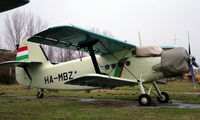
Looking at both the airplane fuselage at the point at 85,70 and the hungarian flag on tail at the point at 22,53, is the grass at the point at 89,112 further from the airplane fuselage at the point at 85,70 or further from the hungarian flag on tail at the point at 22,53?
the hungarian flag on tail at the point at 22,53

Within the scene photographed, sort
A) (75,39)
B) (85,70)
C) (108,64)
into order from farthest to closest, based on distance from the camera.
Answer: (85,70) < (108,64) < (75,39)

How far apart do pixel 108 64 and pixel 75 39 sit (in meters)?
1.96

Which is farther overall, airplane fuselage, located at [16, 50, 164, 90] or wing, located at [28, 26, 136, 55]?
airplane fuselage, located at [16, 50, 164, 90]

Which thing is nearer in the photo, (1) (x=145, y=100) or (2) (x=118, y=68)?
(1) (x=145, y=100)

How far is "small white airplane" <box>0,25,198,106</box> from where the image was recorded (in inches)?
360

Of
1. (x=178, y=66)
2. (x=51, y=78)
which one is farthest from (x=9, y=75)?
(x=178, y=66)

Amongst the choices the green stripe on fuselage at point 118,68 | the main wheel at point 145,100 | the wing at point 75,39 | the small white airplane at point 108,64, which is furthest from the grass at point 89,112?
the wing at point 75,39

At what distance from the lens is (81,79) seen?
901cm

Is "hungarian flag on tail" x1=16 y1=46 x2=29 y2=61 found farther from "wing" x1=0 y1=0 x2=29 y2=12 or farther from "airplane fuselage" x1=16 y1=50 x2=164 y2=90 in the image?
"wing" x1=0 y1=0 x2=29 y2=12

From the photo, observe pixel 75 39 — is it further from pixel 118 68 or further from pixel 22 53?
pixel 22 53

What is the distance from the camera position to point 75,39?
10.0 meters

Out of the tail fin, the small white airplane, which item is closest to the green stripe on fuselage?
the small white airplane

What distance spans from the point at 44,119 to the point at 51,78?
699 cm

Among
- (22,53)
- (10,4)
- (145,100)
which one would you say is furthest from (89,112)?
(22,53)
